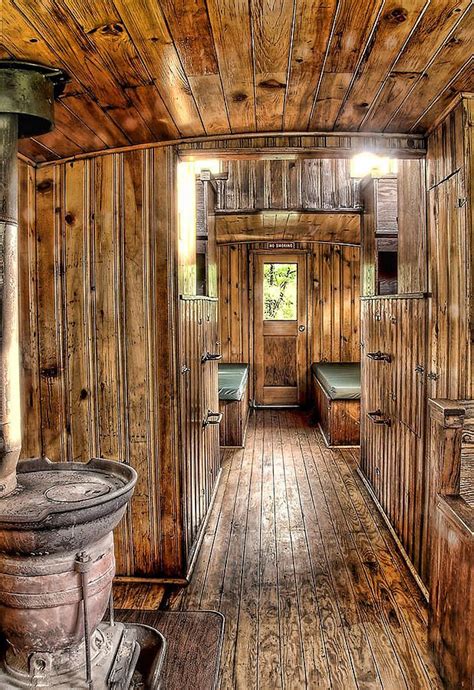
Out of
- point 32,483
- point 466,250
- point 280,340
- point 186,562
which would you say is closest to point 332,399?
point 280,340

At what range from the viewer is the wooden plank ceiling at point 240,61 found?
5.31 feet

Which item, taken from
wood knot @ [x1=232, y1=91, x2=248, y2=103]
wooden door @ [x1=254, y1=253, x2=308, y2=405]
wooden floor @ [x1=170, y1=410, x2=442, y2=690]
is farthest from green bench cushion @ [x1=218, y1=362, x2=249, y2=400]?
wood knot @ [x1=232, y1=91, x2=248, y2=103]

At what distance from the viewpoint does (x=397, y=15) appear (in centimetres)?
166

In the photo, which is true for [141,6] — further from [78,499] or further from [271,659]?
[271,659]

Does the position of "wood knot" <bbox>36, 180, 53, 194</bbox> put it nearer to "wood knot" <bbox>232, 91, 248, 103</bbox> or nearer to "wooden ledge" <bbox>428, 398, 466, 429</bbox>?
"wood knot" <bbox>232, 91, 248, 103</bbox>

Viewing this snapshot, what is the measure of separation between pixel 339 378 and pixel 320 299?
1916mm

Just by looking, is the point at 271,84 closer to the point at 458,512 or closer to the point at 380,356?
the point at 458,512

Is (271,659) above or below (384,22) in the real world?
below

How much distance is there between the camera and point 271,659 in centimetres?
230

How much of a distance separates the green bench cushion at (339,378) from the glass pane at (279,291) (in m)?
0.91

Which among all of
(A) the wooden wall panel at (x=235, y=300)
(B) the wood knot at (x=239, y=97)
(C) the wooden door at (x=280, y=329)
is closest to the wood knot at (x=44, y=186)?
Answer: (B) the wood knot at (x=239, y=97)

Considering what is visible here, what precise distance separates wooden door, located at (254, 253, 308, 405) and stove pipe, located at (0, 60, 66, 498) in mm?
5997

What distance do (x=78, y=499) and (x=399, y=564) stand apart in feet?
6.89

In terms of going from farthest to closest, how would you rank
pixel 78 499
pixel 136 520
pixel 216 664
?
pixel 136 520 → pixel 216 664 → pixel 78 499
